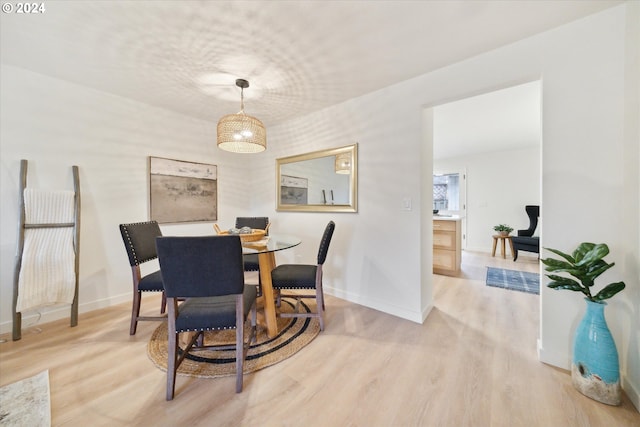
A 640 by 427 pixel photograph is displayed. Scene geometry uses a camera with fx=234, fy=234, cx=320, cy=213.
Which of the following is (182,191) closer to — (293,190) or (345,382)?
(293,190)

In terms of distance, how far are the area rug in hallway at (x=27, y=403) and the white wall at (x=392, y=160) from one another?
1034 millimetres

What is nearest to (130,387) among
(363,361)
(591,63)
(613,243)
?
(363,361)

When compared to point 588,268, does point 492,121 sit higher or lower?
higher

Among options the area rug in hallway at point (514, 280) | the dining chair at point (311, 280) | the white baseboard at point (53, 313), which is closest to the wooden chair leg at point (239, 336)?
the dining chair at point (311, 280)

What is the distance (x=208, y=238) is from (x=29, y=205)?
199 centimetres

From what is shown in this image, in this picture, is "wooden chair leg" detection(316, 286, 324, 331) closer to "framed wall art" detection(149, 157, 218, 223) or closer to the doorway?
"framed wall art" detection(149, 157, 218, 223)

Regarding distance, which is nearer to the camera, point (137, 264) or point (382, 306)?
point (137, 264)

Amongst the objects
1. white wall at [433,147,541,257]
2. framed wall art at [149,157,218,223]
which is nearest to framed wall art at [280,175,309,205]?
framed wall art at [149,157,218,223]

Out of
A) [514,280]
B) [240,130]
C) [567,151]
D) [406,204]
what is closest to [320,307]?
Result: [406,204]

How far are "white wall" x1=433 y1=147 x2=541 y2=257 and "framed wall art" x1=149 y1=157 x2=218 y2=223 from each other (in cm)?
560

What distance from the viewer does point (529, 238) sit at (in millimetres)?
4164

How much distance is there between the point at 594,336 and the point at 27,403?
3.18 meters

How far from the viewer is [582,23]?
58.8 inches

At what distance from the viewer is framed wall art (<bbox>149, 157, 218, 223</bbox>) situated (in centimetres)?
284
